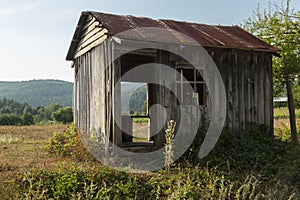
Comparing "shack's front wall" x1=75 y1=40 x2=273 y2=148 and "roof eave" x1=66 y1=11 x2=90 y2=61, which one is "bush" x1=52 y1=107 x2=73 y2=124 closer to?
"roof eave" x1=66 y1=11 x2=90 y2=61

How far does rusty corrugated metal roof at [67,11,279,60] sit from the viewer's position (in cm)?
914

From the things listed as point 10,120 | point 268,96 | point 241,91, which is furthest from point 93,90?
point 10,120

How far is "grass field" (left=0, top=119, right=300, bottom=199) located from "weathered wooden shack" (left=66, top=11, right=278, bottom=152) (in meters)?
1.32

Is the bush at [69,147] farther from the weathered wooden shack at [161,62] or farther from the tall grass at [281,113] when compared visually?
the tall grass at [281,113]

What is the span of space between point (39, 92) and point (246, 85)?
71.5 m

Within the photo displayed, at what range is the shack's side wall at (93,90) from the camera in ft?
30.3

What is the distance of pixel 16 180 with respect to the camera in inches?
262

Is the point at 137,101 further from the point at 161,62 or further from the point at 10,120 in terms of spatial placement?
the point at 10,120

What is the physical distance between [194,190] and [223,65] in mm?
→ 4974

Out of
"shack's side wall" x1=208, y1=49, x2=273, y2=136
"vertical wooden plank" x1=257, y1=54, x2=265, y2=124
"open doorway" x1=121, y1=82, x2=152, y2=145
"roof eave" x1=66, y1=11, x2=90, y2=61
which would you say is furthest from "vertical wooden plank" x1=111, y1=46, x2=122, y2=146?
"vertical wooden plank" x1=257, y1=54, x2=265, y2=124

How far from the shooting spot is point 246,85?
433 inches

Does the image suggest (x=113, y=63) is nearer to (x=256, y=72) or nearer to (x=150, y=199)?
(x=150, y=199)

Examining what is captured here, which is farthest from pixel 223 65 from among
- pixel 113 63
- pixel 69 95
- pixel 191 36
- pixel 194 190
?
pixel 69 95

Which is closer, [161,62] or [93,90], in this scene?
[161,62]
